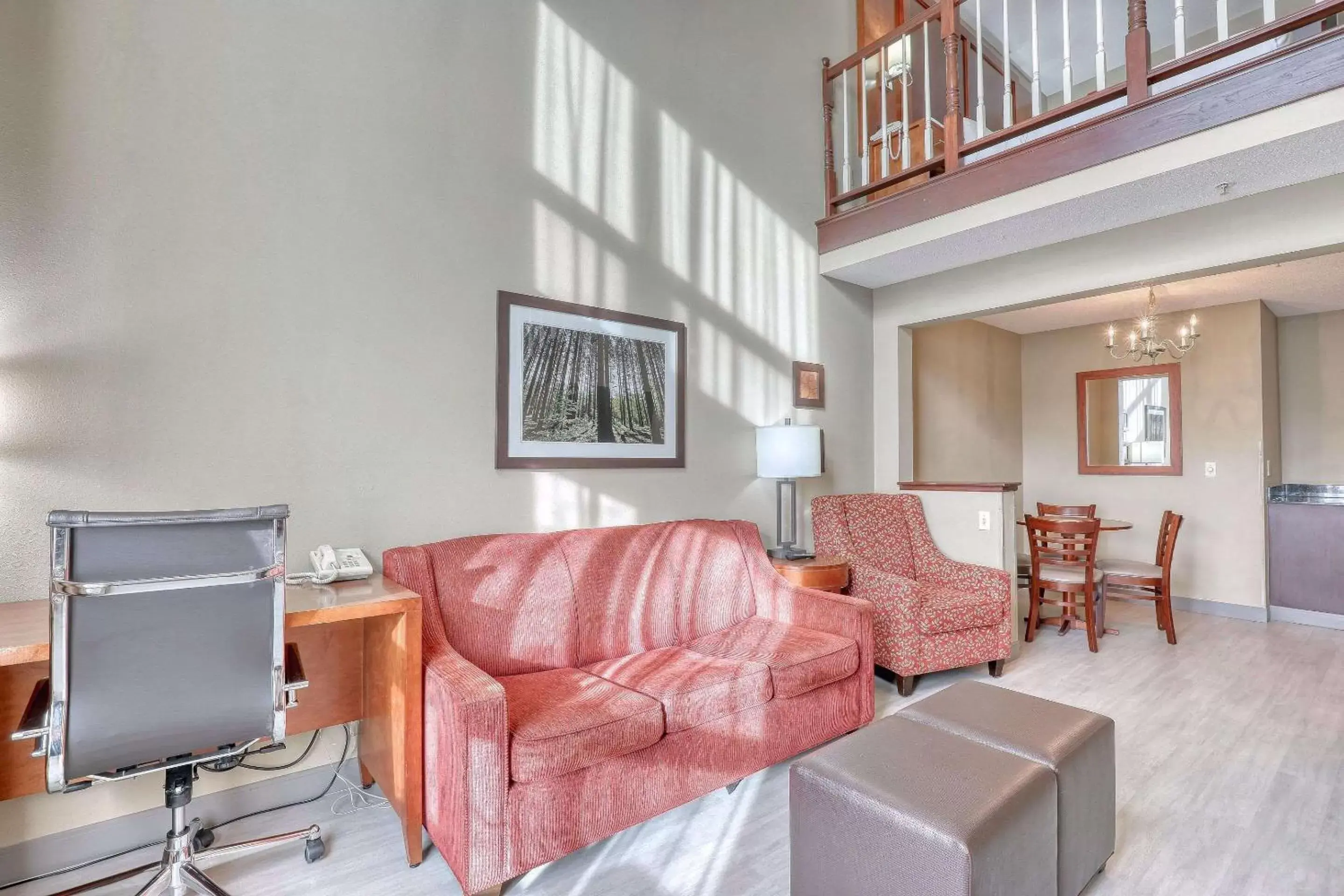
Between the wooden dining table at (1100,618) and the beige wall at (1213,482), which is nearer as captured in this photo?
the wooden dining table at (1100,618)

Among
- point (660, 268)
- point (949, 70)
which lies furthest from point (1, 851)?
point (949, 70)

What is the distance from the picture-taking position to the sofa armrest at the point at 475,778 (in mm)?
1684

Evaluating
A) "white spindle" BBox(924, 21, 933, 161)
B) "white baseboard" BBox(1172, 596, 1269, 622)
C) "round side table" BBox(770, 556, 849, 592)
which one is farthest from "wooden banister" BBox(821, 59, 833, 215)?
"white baseboard" BBox(1172, 596, 1269, 622)

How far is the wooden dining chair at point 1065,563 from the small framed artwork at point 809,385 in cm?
160

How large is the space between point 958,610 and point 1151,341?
9.64 ft

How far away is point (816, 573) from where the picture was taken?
327cm

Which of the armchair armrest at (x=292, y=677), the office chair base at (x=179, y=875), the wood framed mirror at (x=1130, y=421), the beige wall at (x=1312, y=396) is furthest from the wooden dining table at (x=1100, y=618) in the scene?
the office chair base at (x=179, y=875)

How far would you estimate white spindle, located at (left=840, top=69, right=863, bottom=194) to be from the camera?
13.8ft

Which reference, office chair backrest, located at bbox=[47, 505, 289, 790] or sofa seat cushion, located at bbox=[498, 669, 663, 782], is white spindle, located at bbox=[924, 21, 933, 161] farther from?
office chair backrest, located at bbox=[47, 505, 289, 790]

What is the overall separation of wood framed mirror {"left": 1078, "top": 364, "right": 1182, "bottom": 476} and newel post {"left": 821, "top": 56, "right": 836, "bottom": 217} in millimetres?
3599

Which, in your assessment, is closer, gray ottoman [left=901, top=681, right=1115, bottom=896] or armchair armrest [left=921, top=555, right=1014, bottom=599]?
gray ottoman [left=901, top=681, right=1115, bottom=896]

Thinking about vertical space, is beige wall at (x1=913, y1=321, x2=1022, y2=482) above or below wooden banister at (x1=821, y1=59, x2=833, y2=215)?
below

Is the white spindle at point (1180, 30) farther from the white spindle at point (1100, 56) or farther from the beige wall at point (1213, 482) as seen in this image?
the beige wall at point (1213, 482)

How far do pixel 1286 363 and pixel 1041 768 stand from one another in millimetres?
6029
